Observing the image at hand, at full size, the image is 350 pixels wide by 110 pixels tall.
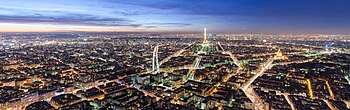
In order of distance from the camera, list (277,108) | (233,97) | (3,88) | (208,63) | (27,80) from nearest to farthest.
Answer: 1. (277,108)
2. (233,97)
3. (3,88)
4. (27,80)
5. (208,63)

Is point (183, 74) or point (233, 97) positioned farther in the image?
point (183, 74)

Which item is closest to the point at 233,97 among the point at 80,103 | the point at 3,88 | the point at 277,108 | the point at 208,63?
the point at 277,108

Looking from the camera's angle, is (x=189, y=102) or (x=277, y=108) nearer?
(x=277, y=108)

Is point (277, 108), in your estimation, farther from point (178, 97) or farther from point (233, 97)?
point (178, 97)

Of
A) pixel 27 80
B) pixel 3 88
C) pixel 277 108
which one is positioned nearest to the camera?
pixel 277 108

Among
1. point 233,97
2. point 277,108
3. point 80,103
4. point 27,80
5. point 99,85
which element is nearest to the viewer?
point 277,108

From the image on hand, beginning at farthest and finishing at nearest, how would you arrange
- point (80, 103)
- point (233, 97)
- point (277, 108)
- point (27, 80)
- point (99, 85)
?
point (27, 80)
point (99, 85)
point (233, 97)
point (80, 103)
point (277, 108)

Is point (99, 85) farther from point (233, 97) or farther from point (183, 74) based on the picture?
point (233, 97)

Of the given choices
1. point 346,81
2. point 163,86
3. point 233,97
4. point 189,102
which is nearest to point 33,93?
point 163,86
